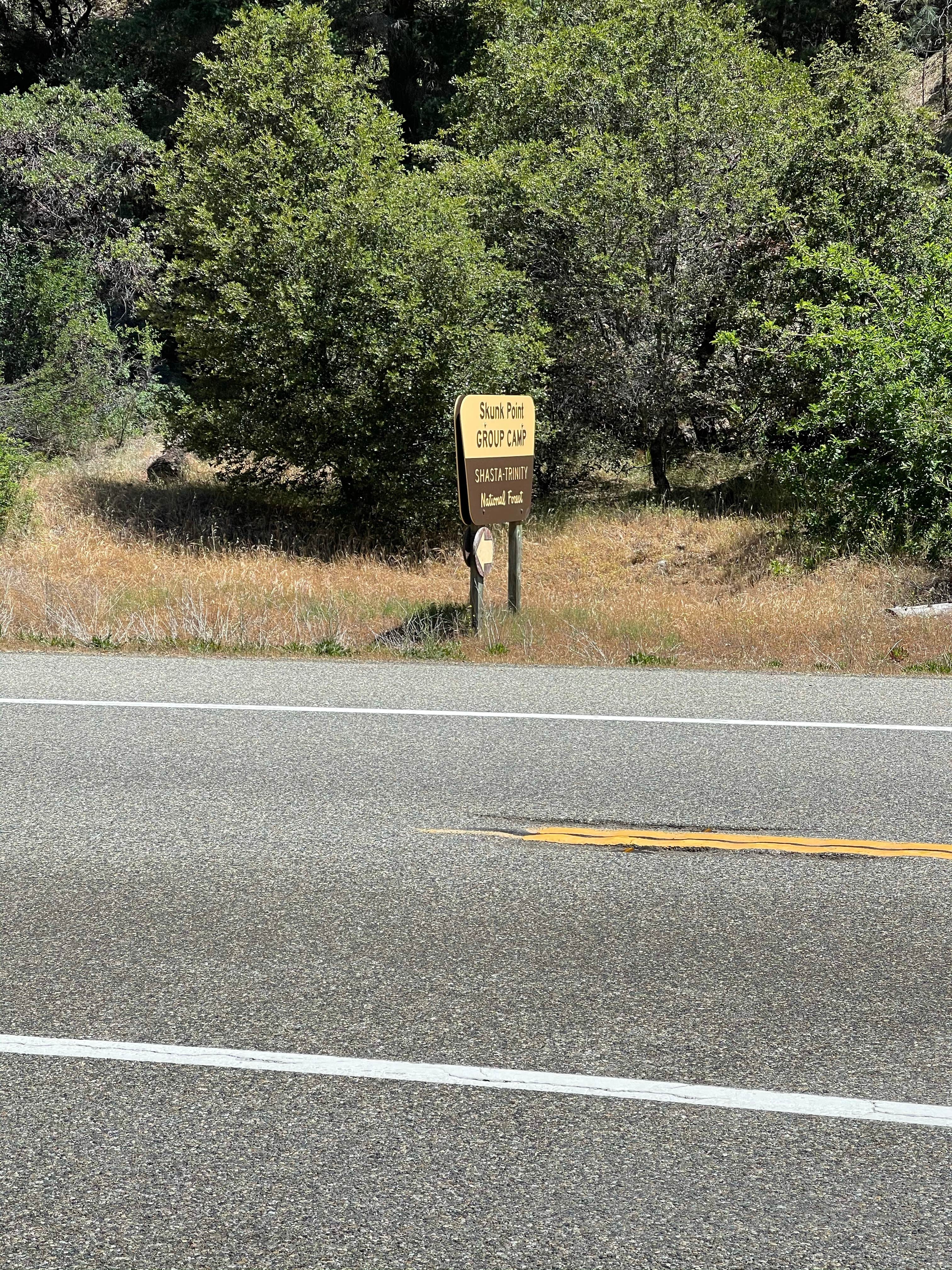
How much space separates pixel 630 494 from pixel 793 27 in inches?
884

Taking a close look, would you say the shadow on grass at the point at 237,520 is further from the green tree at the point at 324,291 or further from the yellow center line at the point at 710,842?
the yellow center line at the point at 710,842

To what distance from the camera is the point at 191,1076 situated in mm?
3691

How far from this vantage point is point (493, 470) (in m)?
11.8

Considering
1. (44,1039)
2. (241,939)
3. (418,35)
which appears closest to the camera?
(44,1039)

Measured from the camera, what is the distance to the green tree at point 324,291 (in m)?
18.4

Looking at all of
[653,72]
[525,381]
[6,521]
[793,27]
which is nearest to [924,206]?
[653,72]

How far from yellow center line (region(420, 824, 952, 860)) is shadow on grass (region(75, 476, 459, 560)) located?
12872mm

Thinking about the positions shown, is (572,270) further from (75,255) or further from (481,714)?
→ (481,714)

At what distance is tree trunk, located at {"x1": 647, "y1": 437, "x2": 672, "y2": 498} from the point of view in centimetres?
2217

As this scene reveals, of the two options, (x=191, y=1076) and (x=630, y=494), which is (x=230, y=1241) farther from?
(x=630, y=494)

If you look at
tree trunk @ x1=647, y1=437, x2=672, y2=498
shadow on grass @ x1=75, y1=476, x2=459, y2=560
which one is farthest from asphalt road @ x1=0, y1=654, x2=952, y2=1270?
tree trunk @ x1=647, y1=437, x2=672, y2=498

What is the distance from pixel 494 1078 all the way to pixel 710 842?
92.3 inches

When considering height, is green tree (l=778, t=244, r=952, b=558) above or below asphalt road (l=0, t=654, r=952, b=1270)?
above

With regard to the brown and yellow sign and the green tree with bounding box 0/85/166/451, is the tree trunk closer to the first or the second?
the brown and yellow sign
